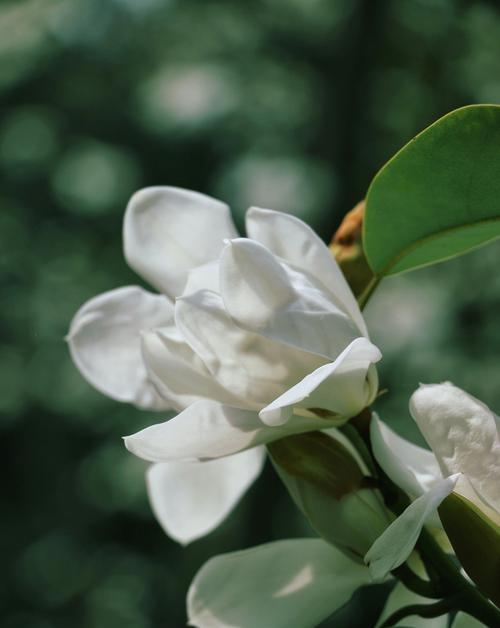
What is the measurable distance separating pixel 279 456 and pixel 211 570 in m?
0.07

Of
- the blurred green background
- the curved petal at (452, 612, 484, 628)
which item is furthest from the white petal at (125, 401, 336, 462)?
the blurred green background

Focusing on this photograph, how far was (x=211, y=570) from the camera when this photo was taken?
1.54 ft

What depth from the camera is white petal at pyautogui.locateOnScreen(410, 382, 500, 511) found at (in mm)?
388

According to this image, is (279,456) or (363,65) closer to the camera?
(279,456)

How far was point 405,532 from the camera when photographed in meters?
0.37

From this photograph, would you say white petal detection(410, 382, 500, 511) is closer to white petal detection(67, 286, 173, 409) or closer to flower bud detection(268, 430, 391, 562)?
flower bud detection(268, 430, 391, 562)

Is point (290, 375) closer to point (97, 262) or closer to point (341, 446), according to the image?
point (341, 446)

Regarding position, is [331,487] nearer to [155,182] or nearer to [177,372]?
[177,372]

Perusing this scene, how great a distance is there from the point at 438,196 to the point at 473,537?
0.46 ft

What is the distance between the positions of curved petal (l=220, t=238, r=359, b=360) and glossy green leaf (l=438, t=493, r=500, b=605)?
72 mm

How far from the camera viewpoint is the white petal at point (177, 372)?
42 cm

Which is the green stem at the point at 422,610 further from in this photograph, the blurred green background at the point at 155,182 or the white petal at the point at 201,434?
the blurred green background at the point at 155,182

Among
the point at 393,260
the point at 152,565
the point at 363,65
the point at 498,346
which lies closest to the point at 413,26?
the point at 363,65

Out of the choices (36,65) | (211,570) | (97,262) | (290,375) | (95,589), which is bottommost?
(95,589)
